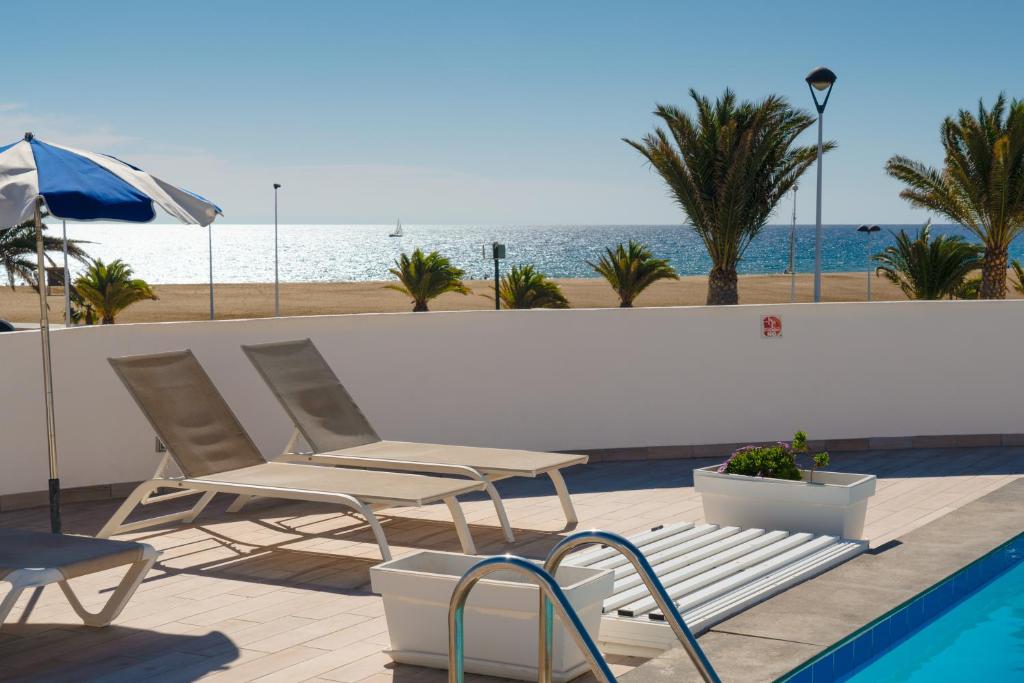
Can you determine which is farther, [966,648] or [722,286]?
[722,286]

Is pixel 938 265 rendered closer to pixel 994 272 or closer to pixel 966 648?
pixel 994 272

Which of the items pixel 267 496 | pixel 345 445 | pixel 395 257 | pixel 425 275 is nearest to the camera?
pixel 267 496

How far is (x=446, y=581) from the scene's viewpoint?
4062 mm

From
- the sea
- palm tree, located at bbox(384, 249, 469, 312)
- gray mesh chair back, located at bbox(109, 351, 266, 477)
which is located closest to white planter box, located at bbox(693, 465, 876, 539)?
gray mesh chair back, located at bbox(109, 351, 266, 477)

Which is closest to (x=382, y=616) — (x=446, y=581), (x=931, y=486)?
(x=446, y=581)

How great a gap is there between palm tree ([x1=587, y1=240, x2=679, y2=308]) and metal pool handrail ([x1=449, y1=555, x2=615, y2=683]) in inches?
936

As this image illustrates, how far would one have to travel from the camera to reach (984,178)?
17.7 m

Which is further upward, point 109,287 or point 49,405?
point 109,287

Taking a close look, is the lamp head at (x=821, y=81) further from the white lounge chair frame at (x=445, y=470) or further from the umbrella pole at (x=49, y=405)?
the umbrella pole at (x=49, y=405)

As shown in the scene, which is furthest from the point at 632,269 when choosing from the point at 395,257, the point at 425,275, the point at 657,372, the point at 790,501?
the point at 395,257

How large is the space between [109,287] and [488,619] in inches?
1089

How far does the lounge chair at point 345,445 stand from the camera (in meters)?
6.44

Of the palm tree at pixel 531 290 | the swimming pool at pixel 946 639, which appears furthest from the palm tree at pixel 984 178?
the swimming pool at pixel 946 639

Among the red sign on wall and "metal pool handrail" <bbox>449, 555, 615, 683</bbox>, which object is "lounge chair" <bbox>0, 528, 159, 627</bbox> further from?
the red sign on wall
